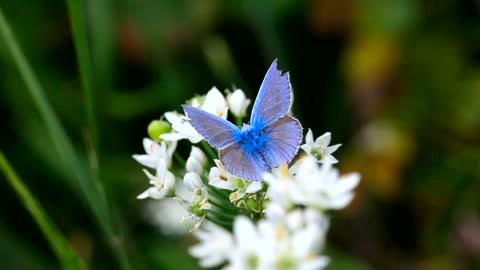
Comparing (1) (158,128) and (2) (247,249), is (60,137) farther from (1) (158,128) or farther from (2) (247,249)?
(2) (247,249)

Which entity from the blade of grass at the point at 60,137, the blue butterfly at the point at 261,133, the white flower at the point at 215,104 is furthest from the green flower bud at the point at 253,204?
the blade of grass at the point at 60,137

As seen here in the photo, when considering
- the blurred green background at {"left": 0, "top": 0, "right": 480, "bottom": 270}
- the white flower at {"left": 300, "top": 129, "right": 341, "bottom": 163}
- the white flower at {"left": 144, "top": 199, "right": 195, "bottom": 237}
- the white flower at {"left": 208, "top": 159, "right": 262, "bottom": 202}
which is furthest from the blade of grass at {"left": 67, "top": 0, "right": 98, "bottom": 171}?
the white flower at {"left": 144, "top": 199, "right": 195, "bottom": 237}

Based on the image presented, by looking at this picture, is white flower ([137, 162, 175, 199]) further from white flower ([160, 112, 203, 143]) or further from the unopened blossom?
the unopened blossom

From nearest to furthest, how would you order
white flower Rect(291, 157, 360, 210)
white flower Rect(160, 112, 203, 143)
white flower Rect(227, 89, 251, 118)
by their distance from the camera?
white flower Rect(291, 157, 360, 210) < white flower Rect(160, 112, 203, 143) < white flower Rect(227, 89, 251, 118)

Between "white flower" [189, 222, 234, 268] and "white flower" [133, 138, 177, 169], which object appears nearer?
"white flower" [189, 222, 234, 268]

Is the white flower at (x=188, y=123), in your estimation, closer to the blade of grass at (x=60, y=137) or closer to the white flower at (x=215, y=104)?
the white flower at (x=215, y=104)

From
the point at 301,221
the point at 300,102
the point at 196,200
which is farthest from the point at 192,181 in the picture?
the point at 300,102
